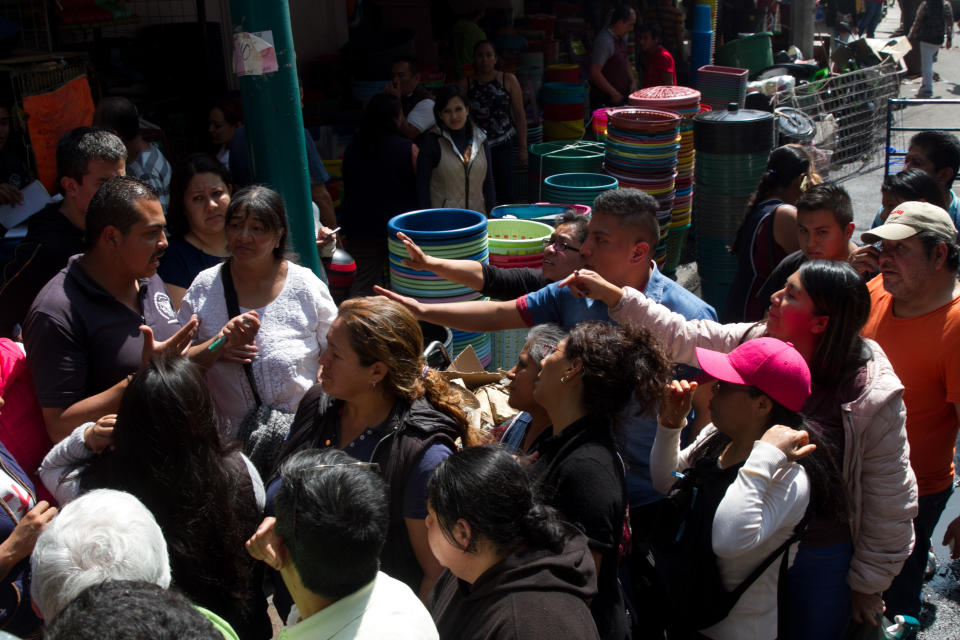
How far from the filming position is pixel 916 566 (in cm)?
326

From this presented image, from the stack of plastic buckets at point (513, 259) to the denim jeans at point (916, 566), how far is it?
2072 millimetres

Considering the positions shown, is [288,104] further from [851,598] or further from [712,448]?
[851,598]

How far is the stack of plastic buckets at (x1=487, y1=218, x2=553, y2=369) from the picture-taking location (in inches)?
181

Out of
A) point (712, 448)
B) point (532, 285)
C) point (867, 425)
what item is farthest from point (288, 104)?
point (867, 425)

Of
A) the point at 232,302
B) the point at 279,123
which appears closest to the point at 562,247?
the point at 279,123

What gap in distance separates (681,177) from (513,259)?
3027mm

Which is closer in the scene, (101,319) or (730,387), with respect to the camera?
(730,387)

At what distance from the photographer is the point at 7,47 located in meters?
5.00

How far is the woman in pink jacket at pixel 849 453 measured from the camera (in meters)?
2.60

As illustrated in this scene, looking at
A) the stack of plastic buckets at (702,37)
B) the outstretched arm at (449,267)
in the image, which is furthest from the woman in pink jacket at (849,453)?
the stack of plastic buckets at (702,37)

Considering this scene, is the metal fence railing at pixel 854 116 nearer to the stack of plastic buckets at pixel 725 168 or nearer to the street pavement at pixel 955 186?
the street pavement at pixel 955 186

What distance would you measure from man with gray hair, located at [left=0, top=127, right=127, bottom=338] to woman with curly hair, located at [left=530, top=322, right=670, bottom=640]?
2.12 meters

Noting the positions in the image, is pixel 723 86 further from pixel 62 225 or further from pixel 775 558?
pixel 775 558

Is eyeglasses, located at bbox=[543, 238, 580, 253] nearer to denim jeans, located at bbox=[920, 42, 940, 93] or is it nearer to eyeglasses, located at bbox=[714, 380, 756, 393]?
eyeglasses, located at bbox=[714, 380, 756, 393]
